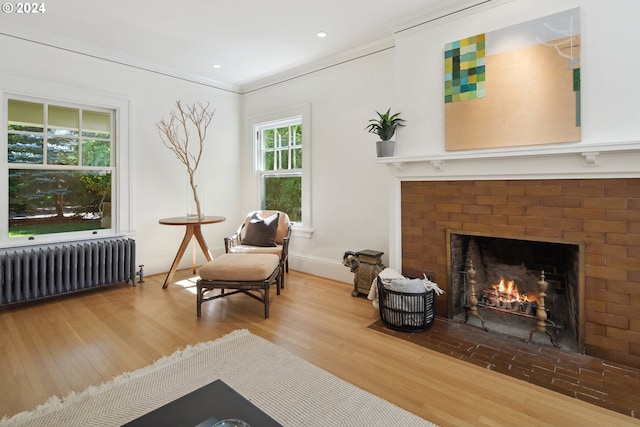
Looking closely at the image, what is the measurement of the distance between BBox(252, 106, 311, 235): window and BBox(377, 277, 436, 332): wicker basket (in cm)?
194

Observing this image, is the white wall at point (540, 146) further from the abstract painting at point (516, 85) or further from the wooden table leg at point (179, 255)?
the wooden table leg at point (179, 255)

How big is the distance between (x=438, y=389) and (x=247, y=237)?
9.33ft

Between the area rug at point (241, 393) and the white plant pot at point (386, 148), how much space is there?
1.94 m

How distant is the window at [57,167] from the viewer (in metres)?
3.40

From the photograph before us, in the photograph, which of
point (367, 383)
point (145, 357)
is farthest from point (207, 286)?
point (367, 383)

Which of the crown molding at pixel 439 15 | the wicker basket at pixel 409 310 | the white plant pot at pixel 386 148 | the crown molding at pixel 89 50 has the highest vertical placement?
the crown molding at pixel 89 50

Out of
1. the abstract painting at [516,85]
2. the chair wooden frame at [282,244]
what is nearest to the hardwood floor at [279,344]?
the chair wooden frame at [282,244]

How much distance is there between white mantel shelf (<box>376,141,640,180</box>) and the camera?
6.93ft

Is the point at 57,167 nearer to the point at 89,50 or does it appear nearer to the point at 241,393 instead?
the point at 89,50

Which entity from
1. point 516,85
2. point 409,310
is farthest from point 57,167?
point 516,85

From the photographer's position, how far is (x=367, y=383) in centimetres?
196

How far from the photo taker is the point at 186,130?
15.1 feet

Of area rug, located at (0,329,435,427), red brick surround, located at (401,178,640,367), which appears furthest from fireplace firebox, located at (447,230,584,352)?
area rug, located at (0,329,435,427)

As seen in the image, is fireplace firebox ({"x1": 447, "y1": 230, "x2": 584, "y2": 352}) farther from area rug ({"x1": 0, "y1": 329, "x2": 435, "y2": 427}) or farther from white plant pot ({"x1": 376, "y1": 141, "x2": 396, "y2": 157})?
area rug ({"x1": 0, "y1": 329, "x2": 435, "y2": 427})
